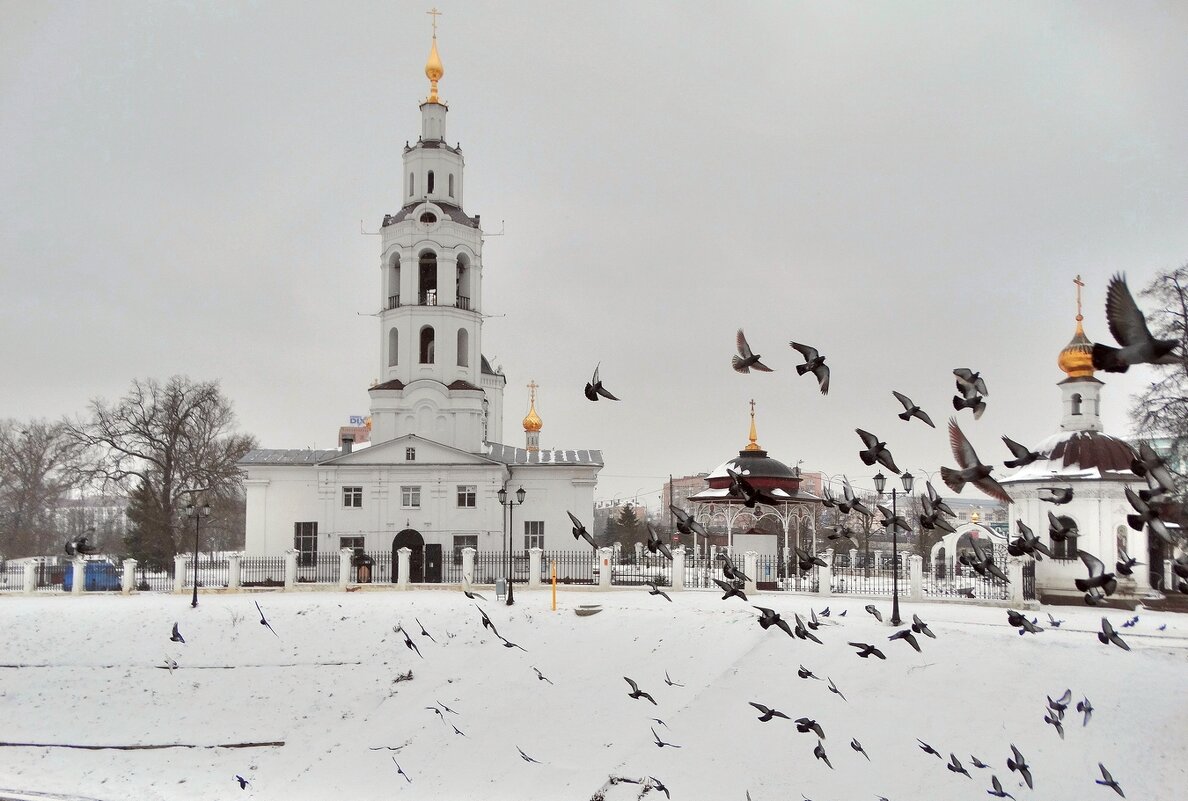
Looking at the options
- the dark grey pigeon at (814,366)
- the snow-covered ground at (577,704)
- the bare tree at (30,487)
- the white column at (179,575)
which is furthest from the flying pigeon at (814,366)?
the bare tree at (30,487)

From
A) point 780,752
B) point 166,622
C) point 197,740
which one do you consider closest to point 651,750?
point 780,752

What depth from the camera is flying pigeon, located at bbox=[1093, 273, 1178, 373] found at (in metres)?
6.78

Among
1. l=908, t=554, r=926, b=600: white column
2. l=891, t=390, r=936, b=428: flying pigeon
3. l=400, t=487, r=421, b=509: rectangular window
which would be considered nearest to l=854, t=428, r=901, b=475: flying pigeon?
l=891, t=390, r=936, b=428: flying pigeon

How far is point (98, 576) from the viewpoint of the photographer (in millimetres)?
34312

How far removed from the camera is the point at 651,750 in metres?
18.1

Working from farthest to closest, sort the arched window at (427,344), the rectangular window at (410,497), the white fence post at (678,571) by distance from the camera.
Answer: the arched window at (427,344) → the rectangular window at (410,497) → the white fence post at (678,571)

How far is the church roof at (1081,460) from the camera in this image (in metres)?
29.2

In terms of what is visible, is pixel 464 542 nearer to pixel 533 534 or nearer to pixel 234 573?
pixel 533 534

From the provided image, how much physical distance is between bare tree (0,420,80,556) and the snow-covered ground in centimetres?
2620

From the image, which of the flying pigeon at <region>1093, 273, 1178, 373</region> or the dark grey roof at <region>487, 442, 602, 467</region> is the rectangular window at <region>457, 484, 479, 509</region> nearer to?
the dark grey roof at <region>487, 442, 602, 467</region>

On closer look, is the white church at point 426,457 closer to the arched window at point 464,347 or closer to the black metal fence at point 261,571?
the arched window at point 464,347

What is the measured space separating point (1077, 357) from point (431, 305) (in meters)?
24.2

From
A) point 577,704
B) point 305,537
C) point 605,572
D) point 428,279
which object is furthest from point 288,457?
point 577,704

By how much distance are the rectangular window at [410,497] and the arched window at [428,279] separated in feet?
26.3
